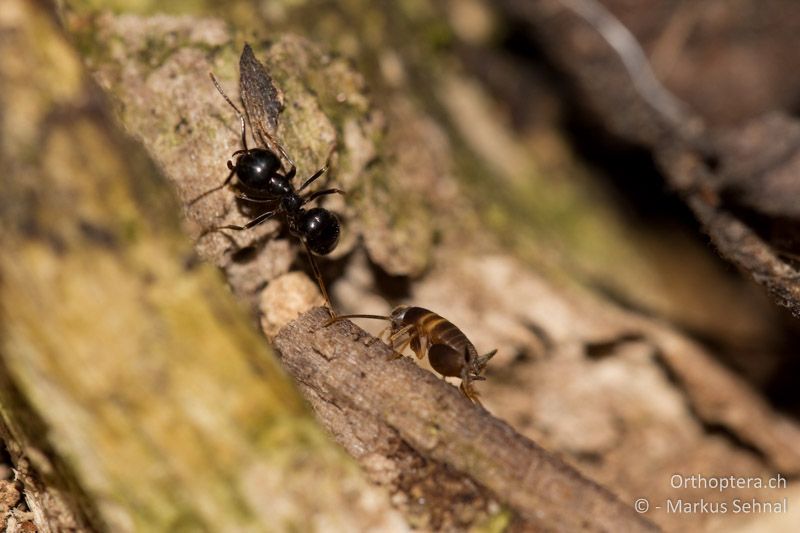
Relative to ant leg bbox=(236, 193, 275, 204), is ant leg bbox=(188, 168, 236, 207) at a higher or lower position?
lower

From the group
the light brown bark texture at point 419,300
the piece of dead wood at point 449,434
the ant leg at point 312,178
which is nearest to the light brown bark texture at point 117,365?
the light brown bark texture at point 419,300

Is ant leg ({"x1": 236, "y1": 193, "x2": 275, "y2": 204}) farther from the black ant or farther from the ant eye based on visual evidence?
the ant eye

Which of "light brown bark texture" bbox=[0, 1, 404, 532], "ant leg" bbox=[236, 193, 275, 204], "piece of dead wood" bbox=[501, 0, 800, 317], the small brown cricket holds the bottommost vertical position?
"light brown bark texture" bbox=[0, 1, 404, 532]

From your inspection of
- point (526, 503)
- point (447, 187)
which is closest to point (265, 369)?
point (526, 503)

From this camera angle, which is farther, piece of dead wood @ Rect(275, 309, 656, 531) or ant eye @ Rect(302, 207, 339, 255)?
ant eye @ Rect(302, 207, 339, 255)

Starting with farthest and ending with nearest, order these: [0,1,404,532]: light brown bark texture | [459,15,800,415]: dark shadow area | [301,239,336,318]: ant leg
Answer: [459,15,800,415]: dark shadow area
[301,239,336,318]: ant leg
[0,1,404,532]: light brown bark texture

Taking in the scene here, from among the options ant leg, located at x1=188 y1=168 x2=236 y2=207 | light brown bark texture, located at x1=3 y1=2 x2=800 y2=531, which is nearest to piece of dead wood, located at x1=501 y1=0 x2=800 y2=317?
light brown bark texture, located at x1=3 y1=2 x2=800 y2=531

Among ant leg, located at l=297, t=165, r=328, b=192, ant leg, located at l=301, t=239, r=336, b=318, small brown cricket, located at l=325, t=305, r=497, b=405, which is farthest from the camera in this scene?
ant leg, located at l=297, t=165, r=328, b=192
